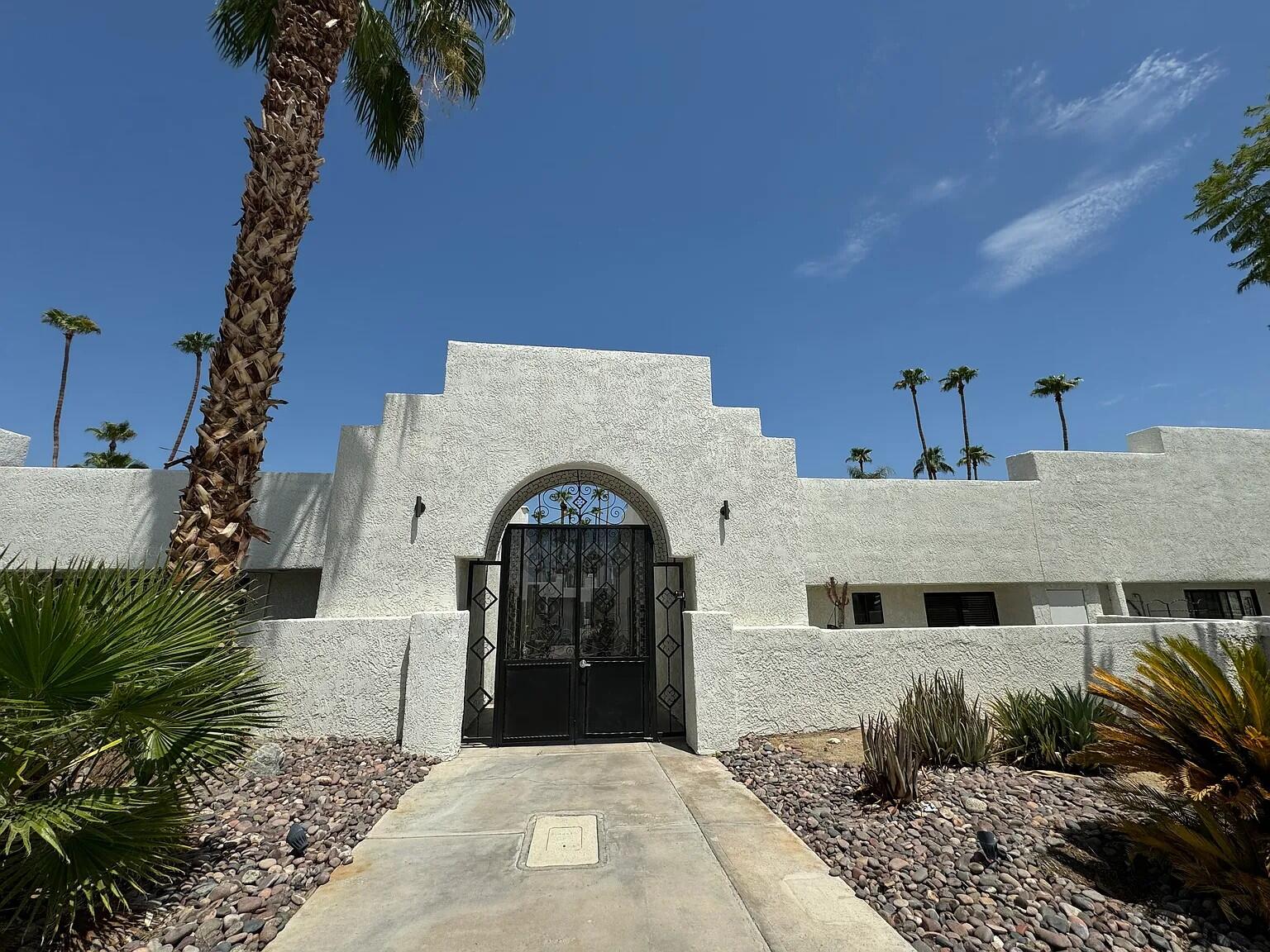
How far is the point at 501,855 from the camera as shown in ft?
15.5

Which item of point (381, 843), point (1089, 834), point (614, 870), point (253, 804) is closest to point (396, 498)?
point (253, 804)

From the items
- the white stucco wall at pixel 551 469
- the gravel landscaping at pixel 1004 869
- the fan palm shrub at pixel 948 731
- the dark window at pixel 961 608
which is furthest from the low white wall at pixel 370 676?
the dark window at pixel 961 608

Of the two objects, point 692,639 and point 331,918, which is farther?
point 692,639

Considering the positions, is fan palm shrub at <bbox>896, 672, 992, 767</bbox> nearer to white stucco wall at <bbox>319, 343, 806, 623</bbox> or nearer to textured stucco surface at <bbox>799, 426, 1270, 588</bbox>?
white stucco wall at <bbox>319, 343, 806, 623</bbox>

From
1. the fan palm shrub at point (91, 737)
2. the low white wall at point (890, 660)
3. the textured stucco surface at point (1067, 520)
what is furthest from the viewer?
the textured stucco surface at point (1067, 520)

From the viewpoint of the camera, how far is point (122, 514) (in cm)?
1037

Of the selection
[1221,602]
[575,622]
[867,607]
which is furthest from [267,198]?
[1221,602]

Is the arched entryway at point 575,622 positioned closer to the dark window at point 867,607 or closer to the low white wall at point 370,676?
the low white wall at point 370,676

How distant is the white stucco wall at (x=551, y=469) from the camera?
334 inches

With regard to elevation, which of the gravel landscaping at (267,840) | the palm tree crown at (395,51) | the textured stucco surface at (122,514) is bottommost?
the gravel landscaping at (267,840)

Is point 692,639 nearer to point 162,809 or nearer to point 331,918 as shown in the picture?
point 331,918

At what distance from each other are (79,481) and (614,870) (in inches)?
484

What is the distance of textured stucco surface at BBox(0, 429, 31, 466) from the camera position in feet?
35.3

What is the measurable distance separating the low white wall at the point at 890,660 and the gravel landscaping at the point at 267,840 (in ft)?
15.9
